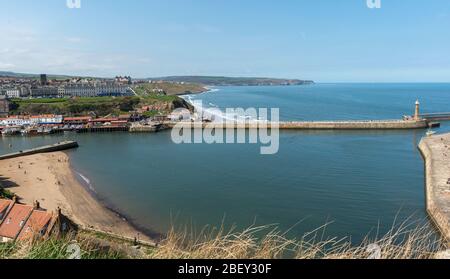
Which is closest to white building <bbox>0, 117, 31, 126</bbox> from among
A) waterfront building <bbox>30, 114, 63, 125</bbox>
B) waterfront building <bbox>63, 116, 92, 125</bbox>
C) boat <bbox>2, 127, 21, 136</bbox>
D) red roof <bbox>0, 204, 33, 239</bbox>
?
waterfront building <bbox>30, 114, 63, 125</bbox>

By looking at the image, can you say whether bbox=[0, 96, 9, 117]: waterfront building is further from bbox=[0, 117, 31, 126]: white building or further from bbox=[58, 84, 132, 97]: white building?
bbox=[58, 84, 132, 97]: white building

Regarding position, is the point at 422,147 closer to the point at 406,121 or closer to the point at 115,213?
the point at 406,121

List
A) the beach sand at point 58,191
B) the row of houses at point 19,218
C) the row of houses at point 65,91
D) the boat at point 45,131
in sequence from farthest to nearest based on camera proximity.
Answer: the row of houses at point 65,91 → the boat at point 45,131 → the beach sand at point 58,191 → the row of houses at point 19,218

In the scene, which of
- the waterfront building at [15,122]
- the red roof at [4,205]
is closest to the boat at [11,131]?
the waterfront building at [15,122]

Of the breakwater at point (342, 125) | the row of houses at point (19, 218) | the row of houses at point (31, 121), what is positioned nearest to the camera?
the row of houses at point (19, 218)

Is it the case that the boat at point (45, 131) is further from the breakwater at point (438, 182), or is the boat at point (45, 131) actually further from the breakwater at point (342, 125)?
the breakwater at point (438, 182)

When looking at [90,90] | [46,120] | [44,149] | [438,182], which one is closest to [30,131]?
[46,120]
